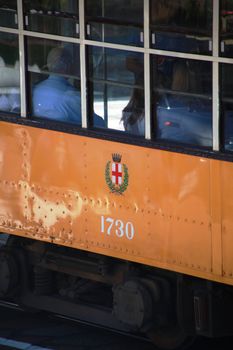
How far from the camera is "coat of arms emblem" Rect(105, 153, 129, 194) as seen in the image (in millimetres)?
6953

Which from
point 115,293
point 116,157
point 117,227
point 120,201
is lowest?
point 115,293

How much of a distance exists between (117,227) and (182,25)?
143 centimetres

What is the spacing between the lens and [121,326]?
→ 7949 millimetres

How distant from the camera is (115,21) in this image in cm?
693

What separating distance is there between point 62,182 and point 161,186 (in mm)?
881

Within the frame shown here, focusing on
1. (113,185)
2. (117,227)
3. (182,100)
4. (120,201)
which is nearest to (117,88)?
(182,100)

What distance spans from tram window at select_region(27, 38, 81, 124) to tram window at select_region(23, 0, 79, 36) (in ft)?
0.30

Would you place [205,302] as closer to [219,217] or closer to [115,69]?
[219,217]

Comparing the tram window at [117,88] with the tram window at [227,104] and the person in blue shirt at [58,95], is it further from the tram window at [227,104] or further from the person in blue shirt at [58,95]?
the tram window at [227,104]

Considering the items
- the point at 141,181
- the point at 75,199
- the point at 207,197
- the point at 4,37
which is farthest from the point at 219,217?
the point at 4,37

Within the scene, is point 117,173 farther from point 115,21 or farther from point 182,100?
point 115,21

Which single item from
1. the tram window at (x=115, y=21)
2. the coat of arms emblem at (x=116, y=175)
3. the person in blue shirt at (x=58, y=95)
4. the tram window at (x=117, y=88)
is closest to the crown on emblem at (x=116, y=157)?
the coat of arms emblem at (x=116, y=175)

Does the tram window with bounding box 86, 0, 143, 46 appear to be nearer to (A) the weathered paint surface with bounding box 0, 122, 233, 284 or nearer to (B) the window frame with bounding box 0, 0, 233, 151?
(B) the window frame with bounding box 0, 0, 233, 151

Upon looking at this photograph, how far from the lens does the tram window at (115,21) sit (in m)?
6.79
